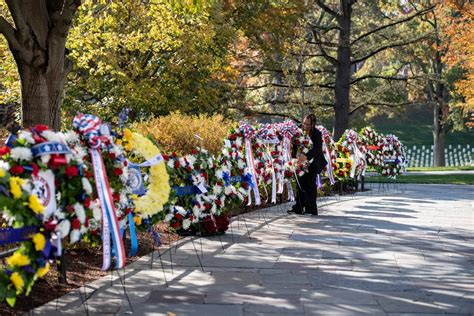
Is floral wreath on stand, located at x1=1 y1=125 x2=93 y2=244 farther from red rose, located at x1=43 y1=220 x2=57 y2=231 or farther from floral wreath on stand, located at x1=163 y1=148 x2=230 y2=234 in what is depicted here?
floral wreath on stand, located at x1=163 y1=148 x2=230 y2=234

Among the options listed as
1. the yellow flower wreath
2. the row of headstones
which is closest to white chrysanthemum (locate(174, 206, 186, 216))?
the yellow flower wreath

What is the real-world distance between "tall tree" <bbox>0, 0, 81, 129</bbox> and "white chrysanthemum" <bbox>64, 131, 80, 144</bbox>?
12.1ft

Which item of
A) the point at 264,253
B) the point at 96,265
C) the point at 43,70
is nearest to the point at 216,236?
the point at 264,253

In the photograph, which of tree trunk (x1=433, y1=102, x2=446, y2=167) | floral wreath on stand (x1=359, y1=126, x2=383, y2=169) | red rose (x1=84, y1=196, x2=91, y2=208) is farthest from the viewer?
tree trunk (x1=433, y1=102, x2=446, y2=167)

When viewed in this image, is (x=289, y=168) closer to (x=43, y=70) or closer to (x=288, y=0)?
(x=43, y=70)

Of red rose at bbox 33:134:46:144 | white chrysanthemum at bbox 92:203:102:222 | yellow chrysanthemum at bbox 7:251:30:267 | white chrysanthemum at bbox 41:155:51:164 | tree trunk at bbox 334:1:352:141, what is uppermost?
tree trunk at bbox 334:1:352:141

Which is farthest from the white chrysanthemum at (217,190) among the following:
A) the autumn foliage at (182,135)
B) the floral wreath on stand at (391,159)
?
the floral wreath on stand at (391,159)

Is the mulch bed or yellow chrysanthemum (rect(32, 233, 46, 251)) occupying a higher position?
yellow chrysanthemum (rect(32, 233, 46, 251))

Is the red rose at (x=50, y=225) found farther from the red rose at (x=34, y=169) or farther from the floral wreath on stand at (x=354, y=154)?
the floral wreath on stand at (x=354, y=154)

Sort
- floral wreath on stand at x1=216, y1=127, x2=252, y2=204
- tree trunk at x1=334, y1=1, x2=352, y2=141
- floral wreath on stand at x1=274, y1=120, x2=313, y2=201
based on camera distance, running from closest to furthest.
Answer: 1. floral wreath on stand at x1=216, y1=127, x2=252, y2=204
2. floral wreath on stand at x1=274, y1=120, x2=313, y2=201
3. tree trunk at x1=334, y1=1, x2=352, y2=141

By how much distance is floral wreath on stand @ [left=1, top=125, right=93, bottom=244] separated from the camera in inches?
233

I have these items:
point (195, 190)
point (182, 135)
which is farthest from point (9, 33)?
point (182, 135)

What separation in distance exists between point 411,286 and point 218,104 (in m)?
18.9

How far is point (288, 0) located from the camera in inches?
1123
